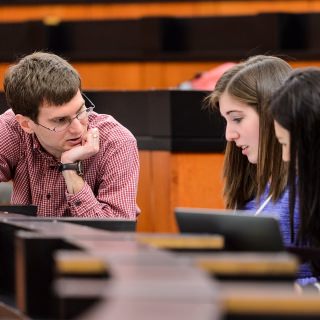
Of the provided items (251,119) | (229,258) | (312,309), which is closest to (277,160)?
(251,119)

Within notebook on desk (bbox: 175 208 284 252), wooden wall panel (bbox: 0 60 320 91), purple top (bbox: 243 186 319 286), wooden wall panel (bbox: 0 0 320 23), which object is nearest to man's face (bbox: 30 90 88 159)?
purple top (bbox: 243 186 319 286)

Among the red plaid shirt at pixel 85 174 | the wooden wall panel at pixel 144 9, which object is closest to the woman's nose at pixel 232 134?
the red plaid shirt at pixel 85 174

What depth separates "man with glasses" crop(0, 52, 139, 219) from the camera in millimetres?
2082

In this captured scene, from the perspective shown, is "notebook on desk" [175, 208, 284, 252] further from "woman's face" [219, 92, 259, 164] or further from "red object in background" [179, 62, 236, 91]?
"red object in background" [179, 62, 236, 91]

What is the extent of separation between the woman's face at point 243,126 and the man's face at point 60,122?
1.10ft

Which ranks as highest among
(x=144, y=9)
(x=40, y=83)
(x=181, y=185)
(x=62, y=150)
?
(x=144, y=9)

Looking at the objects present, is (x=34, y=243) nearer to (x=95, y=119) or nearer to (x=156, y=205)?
(x=95, y=119)

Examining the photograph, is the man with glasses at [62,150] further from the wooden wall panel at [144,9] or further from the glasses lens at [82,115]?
the wooden wall panel at [144,9]

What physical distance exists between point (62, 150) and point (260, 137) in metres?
0.51

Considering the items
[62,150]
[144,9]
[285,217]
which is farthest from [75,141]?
[144,9]

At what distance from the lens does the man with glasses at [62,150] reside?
2.08 meters

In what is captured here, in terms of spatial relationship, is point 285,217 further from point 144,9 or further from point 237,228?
point 144,9

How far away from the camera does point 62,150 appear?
7.16ft

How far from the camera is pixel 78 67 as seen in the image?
4.29 meters
